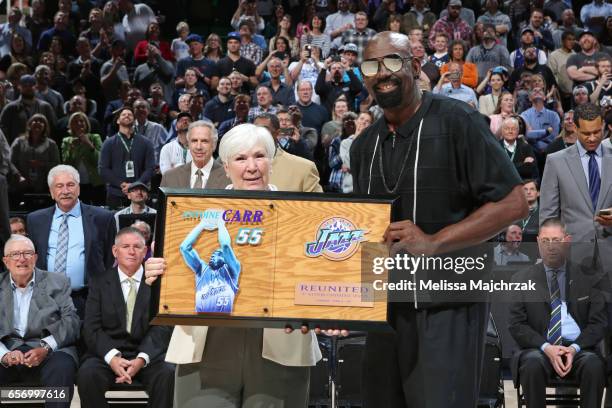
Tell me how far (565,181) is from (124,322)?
2.95 metres

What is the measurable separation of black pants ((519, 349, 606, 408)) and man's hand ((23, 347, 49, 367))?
9.71 feet

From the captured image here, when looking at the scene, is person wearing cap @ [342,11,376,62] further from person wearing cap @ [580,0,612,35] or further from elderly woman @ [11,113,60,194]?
elderly woman @ [11,113,60,194]

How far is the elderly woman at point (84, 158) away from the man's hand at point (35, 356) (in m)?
4.79

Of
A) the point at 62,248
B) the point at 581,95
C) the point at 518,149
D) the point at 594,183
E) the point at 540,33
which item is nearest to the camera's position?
the point at 594,183

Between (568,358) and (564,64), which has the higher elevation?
(564,64)

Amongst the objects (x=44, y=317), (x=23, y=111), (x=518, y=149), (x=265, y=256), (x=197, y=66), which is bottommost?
(x=44, y=317)

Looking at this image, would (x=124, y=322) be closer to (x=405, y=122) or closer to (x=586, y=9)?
(x=405, y=122)

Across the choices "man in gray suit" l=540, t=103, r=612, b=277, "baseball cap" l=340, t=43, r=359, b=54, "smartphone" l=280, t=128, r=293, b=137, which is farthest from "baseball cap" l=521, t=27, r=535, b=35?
"man in gray suit" l=540, t=103, r=612, b=277

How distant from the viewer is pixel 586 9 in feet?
50.3

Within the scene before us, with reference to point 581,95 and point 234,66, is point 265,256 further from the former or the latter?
point 234,66

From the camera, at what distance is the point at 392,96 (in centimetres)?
330

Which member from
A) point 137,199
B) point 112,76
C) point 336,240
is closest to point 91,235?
point 137,199

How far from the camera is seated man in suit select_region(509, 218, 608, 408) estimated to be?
654 cm

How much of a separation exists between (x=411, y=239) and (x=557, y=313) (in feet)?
12.3
